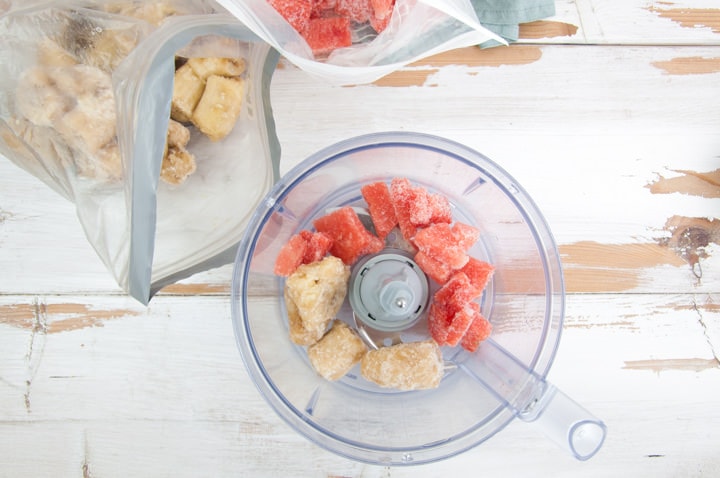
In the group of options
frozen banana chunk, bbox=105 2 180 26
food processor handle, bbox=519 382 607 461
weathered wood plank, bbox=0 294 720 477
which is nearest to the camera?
food processor handle, bbox=519 382 607 461

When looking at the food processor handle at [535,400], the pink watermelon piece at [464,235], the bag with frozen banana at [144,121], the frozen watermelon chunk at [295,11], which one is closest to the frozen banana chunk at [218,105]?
the bag with frozen banana at [144,121]

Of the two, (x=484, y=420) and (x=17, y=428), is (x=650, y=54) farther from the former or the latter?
(x=17, y=428)

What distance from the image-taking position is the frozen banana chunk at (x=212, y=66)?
716 millimetres

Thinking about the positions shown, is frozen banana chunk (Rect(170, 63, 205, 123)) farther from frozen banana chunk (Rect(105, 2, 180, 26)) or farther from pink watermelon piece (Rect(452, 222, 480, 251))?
pink watermelon piece (Rect(452, 222, 480, 251))

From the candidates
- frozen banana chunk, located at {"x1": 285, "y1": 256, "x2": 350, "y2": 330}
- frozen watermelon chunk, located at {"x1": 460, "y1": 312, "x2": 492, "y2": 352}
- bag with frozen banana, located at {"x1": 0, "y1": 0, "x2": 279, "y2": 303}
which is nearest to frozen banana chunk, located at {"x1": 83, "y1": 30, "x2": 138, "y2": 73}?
bag with frozen banana, located at {"x1": 0, "y1": 0, "x2": 279, "y2": 303}

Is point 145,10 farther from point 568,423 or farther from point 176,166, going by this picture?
point 568,423

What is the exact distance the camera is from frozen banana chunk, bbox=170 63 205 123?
715 millimetres

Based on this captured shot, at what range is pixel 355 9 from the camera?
0.79m

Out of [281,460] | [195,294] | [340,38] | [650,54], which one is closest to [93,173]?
[195,294]

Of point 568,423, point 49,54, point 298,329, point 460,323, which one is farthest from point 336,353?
point 49,54

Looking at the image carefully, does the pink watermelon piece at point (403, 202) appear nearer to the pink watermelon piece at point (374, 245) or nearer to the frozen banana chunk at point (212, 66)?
the pink watermelon piece at point (374, 245)

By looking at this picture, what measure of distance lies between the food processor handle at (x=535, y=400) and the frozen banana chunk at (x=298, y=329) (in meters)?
0.20

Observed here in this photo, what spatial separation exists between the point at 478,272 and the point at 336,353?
0.69ft

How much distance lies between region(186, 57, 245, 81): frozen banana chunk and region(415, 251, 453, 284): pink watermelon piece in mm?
338
